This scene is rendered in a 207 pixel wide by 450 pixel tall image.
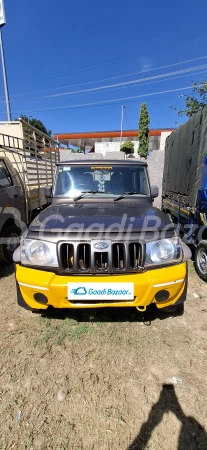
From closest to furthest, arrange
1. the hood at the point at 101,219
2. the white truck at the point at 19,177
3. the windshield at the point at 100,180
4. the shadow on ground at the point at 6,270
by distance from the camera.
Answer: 1. the hood at the point at 101,219
2. the windshield at the point at 100,180
3. the shadow on ground at the point at 6,270
4. the white truck at the point at 19,177

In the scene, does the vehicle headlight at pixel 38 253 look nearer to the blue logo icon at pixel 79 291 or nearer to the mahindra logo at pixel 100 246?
the blue logo icon at pixel 79 291

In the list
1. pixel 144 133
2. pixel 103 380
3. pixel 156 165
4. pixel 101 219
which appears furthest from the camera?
pixel 144 133

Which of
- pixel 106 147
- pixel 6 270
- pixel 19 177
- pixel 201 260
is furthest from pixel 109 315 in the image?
pixel 106 147

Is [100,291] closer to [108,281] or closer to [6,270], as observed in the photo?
[108,281]

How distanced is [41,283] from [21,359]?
29.1 inches

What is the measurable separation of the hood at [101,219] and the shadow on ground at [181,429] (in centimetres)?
135

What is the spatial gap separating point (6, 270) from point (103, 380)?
283cm

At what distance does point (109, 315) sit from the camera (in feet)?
9.13

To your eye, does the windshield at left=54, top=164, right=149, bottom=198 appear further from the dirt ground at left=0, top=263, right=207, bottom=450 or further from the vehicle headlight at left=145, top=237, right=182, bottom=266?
the dirt ground at left=0, top=263, right=207, bottom=450

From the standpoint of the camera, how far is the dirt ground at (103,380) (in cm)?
157

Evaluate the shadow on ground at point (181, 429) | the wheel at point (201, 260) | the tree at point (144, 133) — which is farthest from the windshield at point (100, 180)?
the tree at point (144, 133)

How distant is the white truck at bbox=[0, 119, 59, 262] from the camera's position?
14.1ft

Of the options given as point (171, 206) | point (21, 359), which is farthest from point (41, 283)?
point (171, 206)

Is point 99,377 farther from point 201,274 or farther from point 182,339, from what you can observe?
point 201,274
